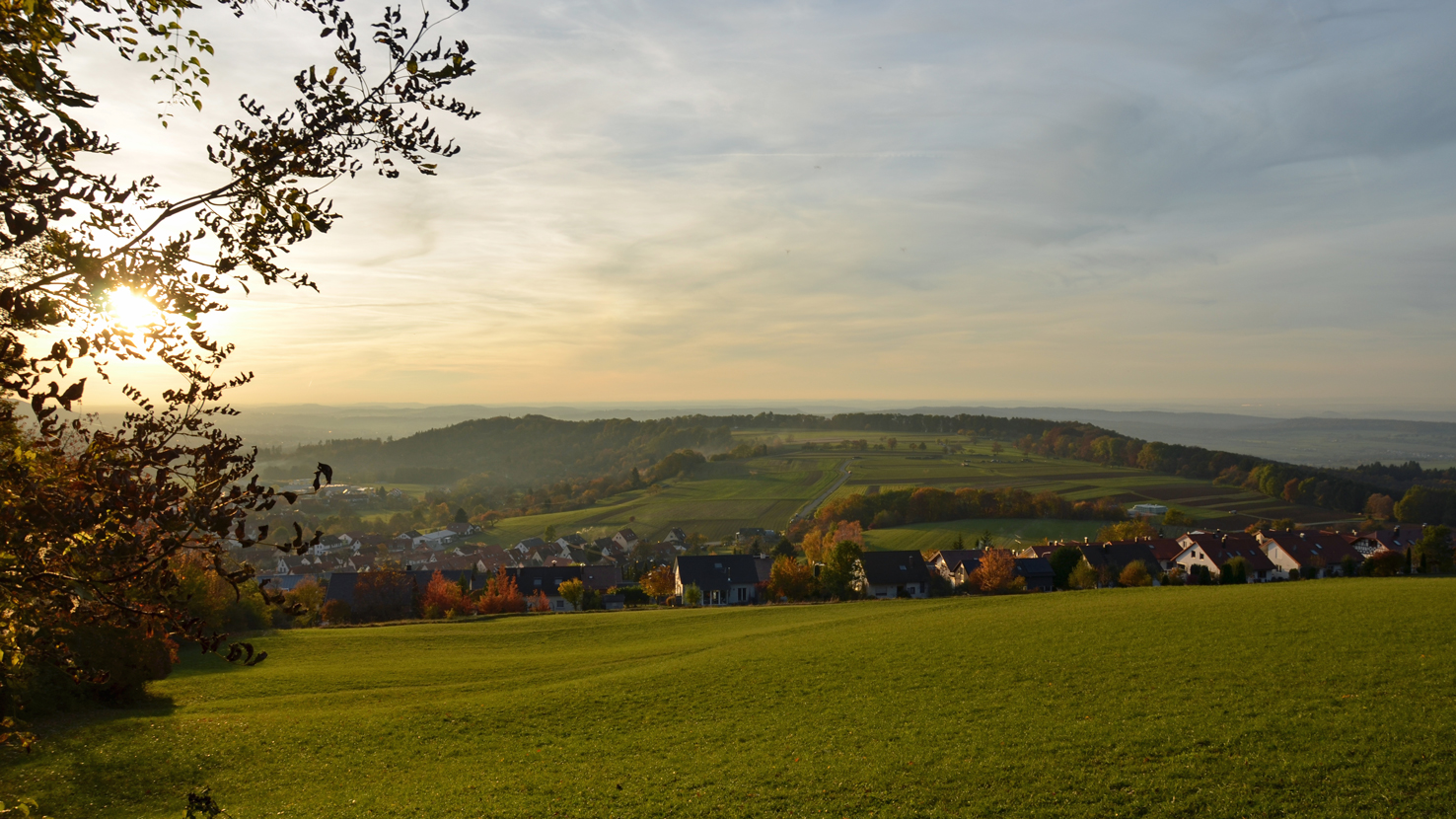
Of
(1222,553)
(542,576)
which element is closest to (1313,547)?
(1222,553)

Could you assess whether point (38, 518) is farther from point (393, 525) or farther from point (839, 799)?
point (393, 525)

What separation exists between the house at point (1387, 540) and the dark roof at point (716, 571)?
69.7 meters

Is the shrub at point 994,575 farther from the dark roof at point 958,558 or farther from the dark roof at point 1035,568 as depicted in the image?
the dark roof at point 958,558

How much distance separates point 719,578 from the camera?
267ft

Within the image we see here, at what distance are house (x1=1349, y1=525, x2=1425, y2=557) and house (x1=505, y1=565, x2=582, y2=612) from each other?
297ft

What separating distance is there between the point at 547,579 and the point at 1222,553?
7387 cm

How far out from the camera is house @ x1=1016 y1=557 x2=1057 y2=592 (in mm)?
72812

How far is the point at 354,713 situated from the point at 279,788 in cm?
652

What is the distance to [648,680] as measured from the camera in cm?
2570

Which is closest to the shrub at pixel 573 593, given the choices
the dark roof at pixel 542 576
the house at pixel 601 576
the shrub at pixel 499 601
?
the shrub at pixel 499 601

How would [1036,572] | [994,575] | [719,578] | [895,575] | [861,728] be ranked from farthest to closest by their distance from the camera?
[719,578]
[895,575]
[1036,572]
[994,575]
[861,728]

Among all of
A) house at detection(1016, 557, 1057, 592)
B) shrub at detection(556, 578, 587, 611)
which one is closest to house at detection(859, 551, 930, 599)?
house at detection(1016, 557, 1057, 592)

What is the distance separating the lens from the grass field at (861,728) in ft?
44.2

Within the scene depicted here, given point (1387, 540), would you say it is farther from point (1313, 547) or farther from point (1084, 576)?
point (1084, 576)
